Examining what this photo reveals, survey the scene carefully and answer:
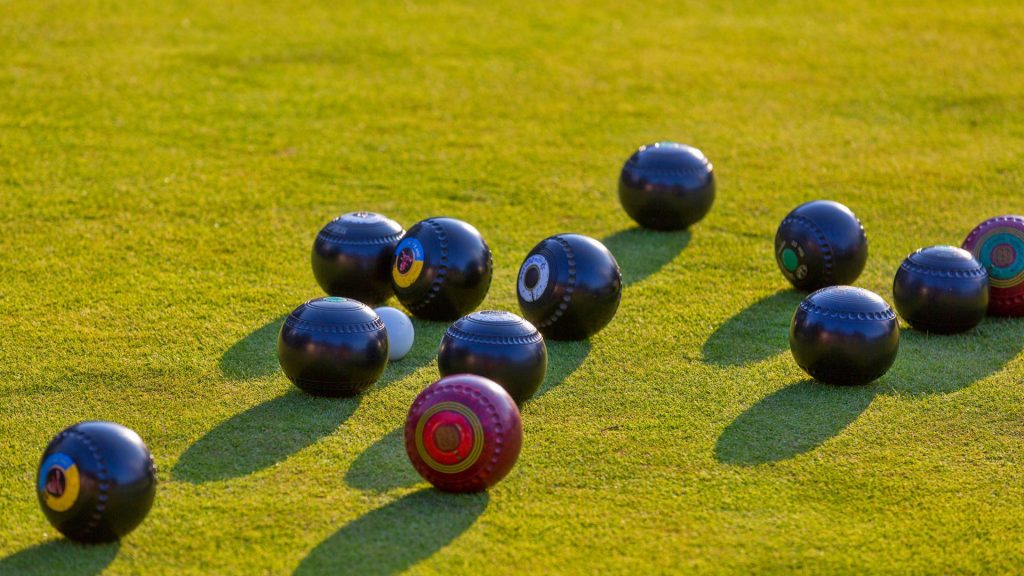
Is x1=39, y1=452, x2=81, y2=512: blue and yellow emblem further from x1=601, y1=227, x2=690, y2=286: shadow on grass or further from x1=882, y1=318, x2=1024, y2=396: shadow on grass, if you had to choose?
x1=601, y1=227, x2=690, y2=286: shadow on grass

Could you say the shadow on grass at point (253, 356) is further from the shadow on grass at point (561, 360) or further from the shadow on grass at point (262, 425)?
the shadow on grass at point (561, 360)

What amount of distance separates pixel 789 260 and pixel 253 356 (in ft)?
15.1

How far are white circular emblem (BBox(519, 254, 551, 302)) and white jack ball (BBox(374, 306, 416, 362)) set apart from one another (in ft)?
3.17

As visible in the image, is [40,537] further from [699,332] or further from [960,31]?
[960,31]

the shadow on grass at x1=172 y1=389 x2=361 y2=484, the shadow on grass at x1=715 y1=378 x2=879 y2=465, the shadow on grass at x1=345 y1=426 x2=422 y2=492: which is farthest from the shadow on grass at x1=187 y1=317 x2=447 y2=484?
the shadow on grass at x1=715 y1=378 x2=879 y2=465

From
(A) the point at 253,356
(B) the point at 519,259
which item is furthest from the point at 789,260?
(A) the point at 253,356

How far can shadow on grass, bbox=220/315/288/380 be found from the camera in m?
9.09

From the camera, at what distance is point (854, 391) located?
29.3ft

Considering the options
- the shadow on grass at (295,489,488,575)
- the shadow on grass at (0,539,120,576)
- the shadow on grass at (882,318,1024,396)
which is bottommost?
the shadow on grass at (882,318,1024,396)

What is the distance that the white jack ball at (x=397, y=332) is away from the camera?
30.2 feet

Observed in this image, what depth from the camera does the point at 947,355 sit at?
961 centimetres

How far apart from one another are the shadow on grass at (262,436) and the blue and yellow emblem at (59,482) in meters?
1.06

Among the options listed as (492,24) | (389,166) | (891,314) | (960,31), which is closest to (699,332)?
(891,314)

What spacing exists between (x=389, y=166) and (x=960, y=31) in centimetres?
1043
